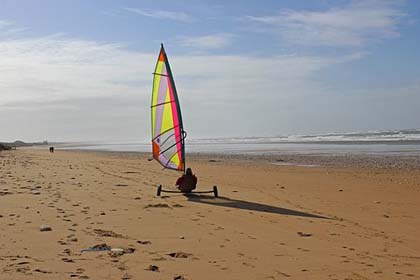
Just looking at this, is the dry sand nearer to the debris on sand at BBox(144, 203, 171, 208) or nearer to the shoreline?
the debris on sand at BBox(144, 203, 171, 208)

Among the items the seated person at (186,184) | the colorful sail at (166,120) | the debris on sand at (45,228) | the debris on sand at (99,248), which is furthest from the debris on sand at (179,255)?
the colorful sail at (166,120)

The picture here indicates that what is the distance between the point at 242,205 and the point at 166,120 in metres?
3.74

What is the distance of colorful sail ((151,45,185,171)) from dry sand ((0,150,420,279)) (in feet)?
3.31

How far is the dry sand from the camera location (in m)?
5.11

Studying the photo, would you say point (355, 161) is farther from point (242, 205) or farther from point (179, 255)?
point (179, 255)

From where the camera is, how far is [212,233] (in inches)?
275

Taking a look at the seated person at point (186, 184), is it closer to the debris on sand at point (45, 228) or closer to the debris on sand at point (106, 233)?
the debris on sand at point (106, 233)

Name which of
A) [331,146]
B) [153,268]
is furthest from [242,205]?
[331,146]

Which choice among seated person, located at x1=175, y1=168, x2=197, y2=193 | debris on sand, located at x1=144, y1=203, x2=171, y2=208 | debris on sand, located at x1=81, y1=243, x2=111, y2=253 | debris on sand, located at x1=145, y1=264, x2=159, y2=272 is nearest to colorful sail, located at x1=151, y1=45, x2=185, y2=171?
seated person, located at x1=175, y1=168, x2=197, y2=193

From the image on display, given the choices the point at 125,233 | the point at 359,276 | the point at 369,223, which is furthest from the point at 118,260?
the point at 369,223

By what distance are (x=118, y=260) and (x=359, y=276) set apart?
8.00 ft

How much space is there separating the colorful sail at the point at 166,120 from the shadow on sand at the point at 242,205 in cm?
161

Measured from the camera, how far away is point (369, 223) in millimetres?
7895

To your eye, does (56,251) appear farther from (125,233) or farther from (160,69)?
(160,69)
